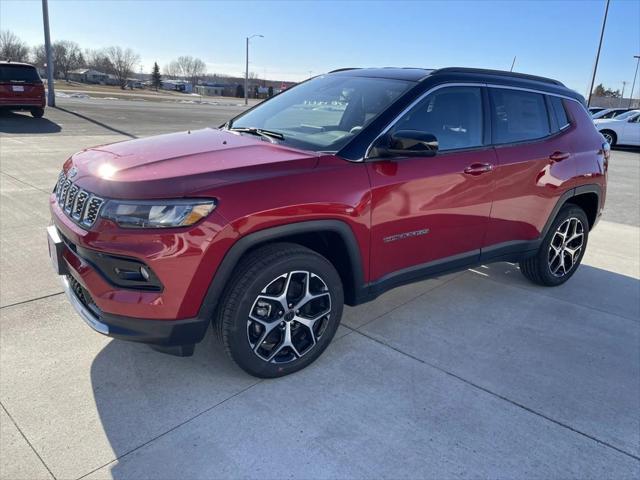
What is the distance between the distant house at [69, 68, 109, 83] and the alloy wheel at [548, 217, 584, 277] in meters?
104

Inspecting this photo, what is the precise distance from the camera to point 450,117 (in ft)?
11.7

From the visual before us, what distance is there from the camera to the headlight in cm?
239

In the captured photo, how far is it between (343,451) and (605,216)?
733 centimetres

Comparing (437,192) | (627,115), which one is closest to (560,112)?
(437,192)

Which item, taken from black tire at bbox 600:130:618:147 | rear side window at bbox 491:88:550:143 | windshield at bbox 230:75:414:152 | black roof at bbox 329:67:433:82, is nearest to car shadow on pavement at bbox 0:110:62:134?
windshield at bbox 230:75:414:152

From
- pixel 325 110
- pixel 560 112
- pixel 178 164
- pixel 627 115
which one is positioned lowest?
pixel 178 164

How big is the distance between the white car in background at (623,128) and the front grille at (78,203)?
20650 millimetres

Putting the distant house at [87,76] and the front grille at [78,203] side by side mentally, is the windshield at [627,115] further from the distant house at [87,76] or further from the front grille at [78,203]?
the distant house at [87,76]

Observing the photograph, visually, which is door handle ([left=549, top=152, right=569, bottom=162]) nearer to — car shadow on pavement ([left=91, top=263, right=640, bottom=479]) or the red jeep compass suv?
the red jeep compass suv

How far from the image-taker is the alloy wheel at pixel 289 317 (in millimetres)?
2811

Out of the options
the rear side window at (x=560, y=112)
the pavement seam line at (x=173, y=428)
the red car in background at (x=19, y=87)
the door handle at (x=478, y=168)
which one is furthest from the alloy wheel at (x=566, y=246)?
the red car in background at (x=19, y=87)

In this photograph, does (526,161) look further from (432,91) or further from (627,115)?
(627,115)

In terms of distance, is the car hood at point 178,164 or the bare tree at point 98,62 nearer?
the car hood at point 178,164

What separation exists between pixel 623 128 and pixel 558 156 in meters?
18.3
